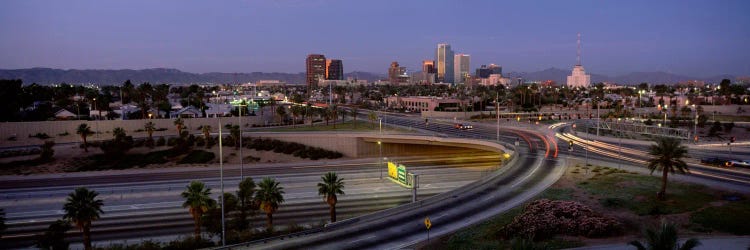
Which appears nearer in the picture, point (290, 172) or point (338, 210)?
point (338, 210)

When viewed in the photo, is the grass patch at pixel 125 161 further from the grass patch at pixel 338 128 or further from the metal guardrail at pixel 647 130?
the metal guardrail at pixel 647 130

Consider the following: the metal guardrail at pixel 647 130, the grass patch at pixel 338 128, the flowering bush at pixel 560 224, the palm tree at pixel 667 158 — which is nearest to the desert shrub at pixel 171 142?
the grass patch at pixel 338 128

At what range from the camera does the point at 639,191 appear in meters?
37.3

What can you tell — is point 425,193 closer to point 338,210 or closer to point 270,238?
point 338,210

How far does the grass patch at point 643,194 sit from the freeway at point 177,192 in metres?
15.0

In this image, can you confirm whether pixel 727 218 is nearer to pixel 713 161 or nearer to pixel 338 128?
pixel 713 161

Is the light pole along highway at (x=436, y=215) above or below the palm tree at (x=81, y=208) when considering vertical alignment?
below

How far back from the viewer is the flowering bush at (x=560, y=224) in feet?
90.9

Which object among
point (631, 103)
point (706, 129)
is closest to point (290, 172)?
point (706, 129)

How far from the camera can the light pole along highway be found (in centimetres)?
2936

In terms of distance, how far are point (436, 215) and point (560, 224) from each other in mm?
8592

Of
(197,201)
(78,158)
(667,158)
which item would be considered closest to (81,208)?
(197,201)

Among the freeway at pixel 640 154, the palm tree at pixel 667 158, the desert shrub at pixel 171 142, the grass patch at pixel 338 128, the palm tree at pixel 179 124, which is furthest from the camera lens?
the grass patch at pixel 338 128

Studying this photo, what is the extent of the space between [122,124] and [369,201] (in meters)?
55.3
